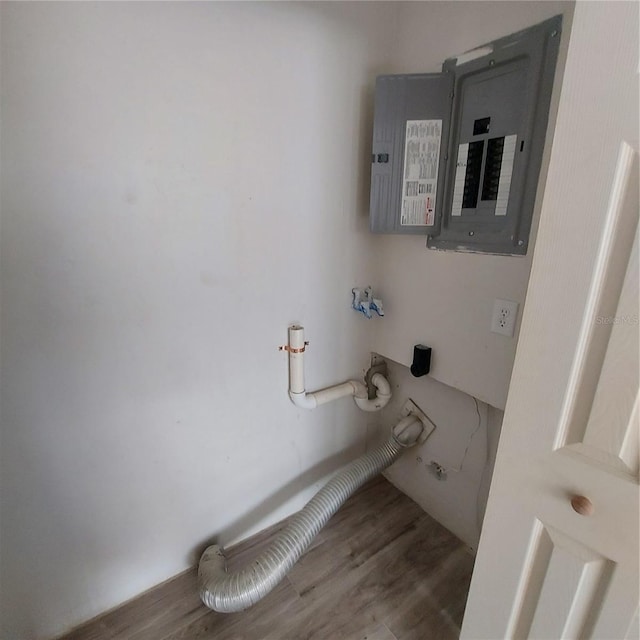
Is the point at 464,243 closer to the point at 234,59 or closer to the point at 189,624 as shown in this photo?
the point at 234,59

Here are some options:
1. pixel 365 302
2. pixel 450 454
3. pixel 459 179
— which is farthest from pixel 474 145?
pixel 450 454

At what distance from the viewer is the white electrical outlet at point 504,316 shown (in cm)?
109

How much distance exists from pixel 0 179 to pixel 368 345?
1.43 meters

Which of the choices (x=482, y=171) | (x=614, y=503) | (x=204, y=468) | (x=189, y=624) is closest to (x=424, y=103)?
(x=482, y=171)

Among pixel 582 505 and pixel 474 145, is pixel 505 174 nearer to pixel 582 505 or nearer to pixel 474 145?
pixel 474 145

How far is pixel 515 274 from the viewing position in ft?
3.53

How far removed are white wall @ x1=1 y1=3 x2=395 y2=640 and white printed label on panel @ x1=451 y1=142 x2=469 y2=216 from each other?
0.39 m

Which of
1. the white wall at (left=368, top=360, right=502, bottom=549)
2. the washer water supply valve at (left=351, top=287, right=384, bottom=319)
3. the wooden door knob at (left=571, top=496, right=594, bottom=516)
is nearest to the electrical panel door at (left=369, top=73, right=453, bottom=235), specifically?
the washer water supply valve at (left=351, top=287, right=384, bottom=319)

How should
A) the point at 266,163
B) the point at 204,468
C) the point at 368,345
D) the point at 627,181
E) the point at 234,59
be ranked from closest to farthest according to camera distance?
the point at 627,181
the point at 234,59
the point at 266,163
the point at 204,468
the point at 368,345

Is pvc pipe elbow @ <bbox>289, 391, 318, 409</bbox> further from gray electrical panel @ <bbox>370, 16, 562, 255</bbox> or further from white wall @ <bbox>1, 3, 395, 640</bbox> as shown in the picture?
gray electrical panel @ <bbox>370, 16, 562, 255</bbox>

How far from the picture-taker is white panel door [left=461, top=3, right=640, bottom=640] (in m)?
0.54

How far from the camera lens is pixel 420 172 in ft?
4.00

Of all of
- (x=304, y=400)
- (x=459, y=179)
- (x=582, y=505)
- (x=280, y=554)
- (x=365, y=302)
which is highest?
(x=459, y=179)

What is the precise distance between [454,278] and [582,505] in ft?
2.68
